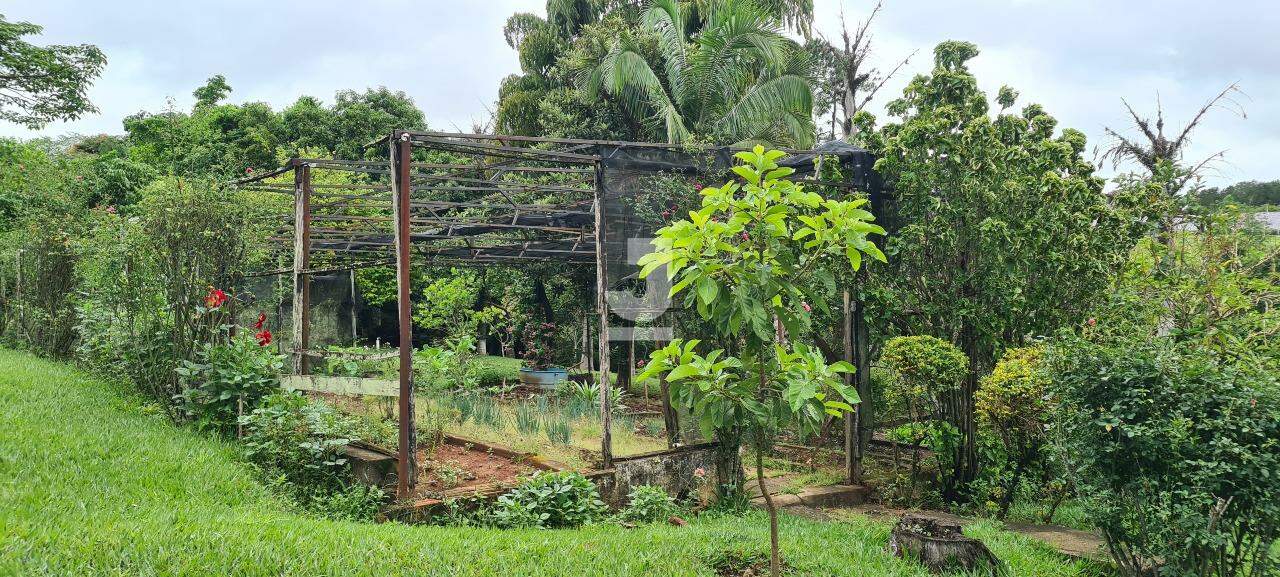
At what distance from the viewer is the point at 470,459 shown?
280 inches

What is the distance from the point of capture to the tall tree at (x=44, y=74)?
16.5 meters

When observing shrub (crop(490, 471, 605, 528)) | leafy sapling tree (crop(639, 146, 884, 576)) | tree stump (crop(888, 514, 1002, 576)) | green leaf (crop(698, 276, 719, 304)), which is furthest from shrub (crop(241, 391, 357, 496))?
tree stump (crop(888, 514, 1002, 576))

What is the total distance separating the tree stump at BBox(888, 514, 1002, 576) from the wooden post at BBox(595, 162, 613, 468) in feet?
7.93

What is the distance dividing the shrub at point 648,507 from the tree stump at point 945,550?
179 cm

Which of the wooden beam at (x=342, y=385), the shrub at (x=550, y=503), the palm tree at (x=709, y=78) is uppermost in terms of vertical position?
the palm tree at (x=709, y=78)

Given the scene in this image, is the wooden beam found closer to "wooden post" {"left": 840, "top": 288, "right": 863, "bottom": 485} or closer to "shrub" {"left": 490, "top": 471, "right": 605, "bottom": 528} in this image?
"shrub" {"left": 490, "top": 471, "right": 605, "bottom": 528}

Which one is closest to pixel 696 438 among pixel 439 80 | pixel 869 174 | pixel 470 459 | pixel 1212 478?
pixel 470 459

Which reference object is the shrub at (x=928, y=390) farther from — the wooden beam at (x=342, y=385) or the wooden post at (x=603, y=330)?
the wooden beam at (x=342, y=385)

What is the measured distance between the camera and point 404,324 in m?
5.86

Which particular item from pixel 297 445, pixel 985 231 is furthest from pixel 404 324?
pixel 985 231

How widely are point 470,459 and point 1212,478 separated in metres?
5.20

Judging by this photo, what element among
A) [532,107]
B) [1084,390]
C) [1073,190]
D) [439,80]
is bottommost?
[1084,390]

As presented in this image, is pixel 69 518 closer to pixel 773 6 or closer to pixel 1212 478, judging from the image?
pixel 1212 478

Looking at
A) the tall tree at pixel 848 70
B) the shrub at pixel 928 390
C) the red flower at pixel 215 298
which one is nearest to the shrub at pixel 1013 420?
the shrub at pixel 928 390
